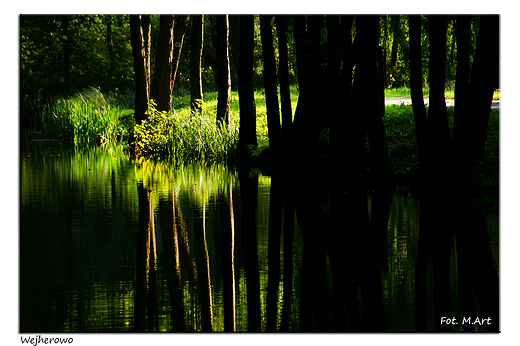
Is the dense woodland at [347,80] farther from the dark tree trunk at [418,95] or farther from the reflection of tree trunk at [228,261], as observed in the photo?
the reflection of tree trunk at [228,261]

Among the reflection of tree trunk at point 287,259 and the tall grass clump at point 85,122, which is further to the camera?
the tall grass clump at point 85,122

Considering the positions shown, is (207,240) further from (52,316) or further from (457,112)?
(457,112)

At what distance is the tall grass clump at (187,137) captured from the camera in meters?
17.1

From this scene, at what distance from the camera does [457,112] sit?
11.5 metres

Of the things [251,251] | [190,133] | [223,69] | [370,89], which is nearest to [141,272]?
[251,251]

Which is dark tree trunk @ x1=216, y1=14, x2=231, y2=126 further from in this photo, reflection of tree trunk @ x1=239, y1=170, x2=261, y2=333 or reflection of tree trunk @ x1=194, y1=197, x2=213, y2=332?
reflection of tree trunk @ x1=194, y1=197, x2=213, y2=332

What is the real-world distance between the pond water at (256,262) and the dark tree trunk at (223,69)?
6.77 meters

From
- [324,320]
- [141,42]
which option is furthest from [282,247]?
[141,42]

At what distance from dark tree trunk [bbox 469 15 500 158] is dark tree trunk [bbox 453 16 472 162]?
314 mm

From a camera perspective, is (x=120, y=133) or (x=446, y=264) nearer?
(x=446, y=264)

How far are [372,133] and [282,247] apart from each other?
542 cm

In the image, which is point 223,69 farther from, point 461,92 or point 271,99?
point 461,92

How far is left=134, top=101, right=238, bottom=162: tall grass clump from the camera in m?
17.1

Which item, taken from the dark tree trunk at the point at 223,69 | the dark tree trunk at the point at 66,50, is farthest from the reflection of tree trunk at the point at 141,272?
the dark tree trunk at the point at 66,50
